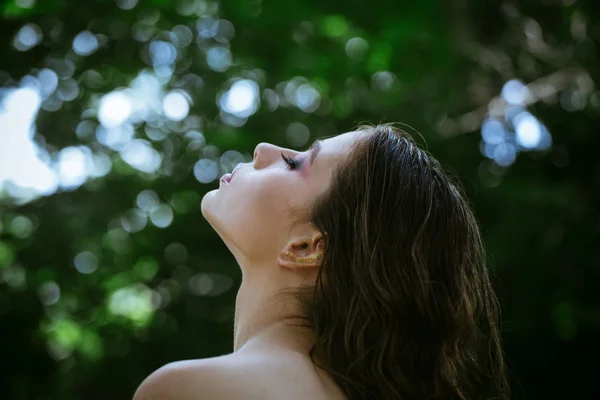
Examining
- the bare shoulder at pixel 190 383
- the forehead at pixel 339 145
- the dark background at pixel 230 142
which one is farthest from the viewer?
the dark background at pixel 230 142

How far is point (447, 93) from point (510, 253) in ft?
5.70

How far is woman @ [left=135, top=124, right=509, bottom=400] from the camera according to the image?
6.31ft

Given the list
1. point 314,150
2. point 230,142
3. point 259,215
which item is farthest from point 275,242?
point 230,142

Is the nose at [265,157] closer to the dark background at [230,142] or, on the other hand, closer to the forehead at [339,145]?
the forehead at [339,145]

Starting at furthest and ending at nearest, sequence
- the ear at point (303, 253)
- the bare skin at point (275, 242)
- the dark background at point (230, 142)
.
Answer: the dark background at point (230, 142), the ear at point (303, 253), the bare skin at point (275, 242)

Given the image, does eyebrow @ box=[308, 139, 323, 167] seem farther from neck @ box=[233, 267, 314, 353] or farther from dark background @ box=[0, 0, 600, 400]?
dark background @ box=[0, 0, 600, 400]

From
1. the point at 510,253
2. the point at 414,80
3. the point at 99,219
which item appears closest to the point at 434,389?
the point at 510,253

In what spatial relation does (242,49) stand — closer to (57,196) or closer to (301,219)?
(57,196)

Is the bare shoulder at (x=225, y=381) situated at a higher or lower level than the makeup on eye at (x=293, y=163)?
lower

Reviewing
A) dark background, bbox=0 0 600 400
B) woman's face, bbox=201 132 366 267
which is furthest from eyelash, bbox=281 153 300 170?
dark background, bbox=0 0 600 400

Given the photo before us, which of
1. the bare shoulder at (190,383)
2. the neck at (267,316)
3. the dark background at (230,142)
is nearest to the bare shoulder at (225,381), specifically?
the bare shoulder at (190,383)

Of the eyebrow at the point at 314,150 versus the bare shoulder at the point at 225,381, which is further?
the eyebrow at the point at 314,150

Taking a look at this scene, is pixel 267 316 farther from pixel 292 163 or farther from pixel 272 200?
pixel 292 163

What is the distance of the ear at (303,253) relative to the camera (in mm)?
2047
